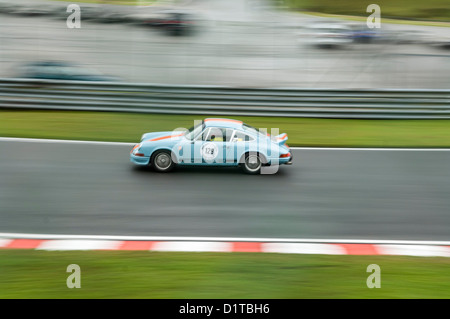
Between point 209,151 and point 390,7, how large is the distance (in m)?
40.4

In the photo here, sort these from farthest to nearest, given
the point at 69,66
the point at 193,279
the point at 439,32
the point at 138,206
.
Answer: the point at 439,32, the point at 69,66, the point at 138,206, the point at 193,279

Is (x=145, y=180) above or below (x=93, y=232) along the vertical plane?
above

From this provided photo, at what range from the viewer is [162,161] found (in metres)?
10.5

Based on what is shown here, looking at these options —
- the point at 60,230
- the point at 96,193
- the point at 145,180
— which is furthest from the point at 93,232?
the point at 145,180

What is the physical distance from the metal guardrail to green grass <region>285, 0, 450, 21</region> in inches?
1150

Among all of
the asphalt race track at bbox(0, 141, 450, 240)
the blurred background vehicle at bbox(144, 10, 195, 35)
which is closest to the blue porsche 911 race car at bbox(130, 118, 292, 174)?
the asphalt race track at bbox(0, 141, 450, 240)

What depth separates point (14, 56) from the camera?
25547 mm

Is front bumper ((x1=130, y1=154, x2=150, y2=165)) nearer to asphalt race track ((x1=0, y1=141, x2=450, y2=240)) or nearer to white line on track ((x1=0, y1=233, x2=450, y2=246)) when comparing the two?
asphalt race track ((x1=0, y1=141, x2=450, y2=240))

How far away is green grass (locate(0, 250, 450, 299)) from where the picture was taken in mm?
5336

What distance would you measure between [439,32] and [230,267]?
106 ft

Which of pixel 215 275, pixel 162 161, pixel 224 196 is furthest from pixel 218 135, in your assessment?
pixel 215 275

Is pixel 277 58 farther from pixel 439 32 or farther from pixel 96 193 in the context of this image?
pixel 96 193

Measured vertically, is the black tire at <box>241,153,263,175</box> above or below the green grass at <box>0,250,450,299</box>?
above

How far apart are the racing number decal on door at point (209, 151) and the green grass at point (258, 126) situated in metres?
3.14
